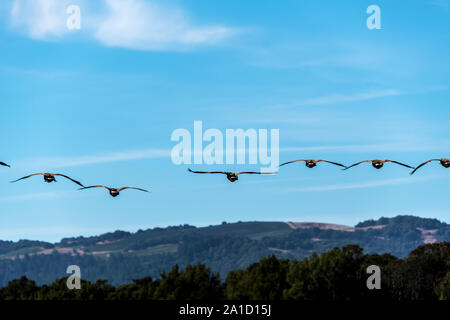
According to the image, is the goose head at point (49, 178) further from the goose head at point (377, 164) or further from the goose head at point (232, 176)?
the goose head at point (377, 164)

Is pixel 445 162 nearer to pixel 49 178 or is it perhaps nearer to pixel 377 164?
pixel 377 164

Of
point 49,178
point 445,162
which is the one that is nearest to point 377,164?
point 445,162

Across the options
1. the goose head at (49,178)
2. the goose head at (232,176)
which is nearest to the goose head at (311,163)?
the goose head at (232,176)

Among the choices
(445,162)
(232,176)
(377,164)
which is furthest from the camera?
(377,164)

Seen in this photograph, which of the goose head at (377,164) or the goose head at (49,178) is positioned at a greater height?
the goose head at (377,164)

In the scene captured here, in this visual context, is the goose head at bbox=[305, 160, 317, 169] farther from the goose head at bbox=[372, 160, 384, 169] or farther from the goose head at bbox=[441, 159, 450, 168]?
the goose head at bbox=[441, 159, 450, 168]

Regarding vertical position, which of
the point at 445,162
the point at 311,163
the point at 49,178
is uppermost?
the point at 311,163
